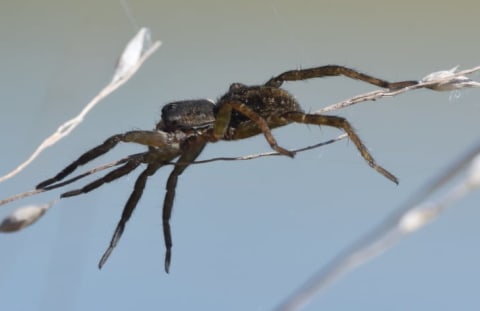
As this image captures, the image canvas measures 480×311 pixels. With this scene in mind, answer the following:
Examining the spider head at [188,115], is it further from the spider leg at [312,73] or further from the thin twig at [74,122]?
the thin twig at [74,122]

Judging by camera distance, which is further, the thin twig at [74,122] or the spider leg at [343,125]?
the spider leg at [343,125]

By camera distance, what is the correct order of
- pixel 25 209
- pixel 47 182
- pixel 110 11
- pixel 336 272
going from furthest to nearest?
pixel 110 11, pixel 47 182, pixel 25 209, pixel 336 272

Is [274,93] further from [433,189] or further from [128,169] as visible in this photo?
[433,189]

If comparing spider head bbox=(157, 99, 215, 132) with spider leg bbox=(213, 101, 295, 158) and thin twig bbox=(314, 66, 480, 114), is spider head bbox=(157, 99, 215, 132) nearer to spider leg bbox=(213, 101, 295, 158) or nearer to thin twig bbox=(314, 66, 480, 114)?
spider leg bbox=(213, 101, 295, 158)

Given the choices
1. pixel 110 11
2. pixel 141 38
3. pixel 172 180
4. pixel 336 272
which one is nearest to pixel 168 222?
pixel 172 180

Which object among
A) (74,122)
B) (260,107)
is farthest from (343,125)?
(74,122)

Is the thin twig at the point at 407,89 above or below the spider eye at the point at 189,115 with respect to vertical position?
above

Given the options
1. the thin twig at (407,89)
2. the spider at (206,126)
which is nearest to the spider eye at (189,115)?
the spider at (206,126)

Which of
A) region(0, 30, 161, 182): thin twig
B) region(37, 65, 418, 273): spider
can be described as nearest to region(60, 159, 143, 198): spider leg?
region(37, 65, 418, 273): spider
